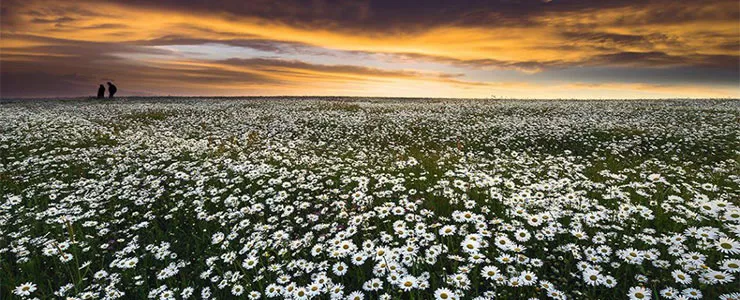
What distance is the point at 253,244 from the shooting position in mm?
5430

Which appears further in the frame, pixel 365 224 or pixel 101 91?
pixel 101 91

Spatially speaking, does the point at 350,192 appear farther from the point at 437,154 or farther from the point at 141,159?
the point at 141,159

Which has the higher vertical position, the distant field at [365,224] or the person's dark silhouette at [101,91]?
the person's dark silhouette at [101,91]

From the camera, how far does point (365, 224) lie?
227 inches

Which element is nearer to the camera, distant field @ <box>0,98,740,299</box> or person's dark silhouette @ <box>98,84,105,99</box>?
distant field @ <box>0,98,740,299</box>

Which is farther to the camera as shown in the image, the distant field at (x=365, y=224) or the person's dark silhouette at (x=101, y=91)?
the person's dark silhouette at (x=101, y=91)

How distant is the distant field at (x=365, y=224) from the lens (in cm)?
425

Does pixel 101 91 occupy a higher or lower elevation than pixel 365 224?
higher

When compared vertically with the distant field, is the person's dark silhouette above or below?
above

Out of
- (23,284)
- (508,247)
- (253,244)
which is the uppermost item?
(508,247)

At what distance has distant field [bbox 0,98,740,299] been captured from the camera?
425cm

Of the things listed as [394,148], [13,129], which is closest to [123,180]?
[394,148]

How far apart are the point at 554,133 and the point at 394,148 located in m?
7.70

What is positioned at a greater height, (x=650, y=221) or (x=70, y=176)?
(x=650, y=221)
